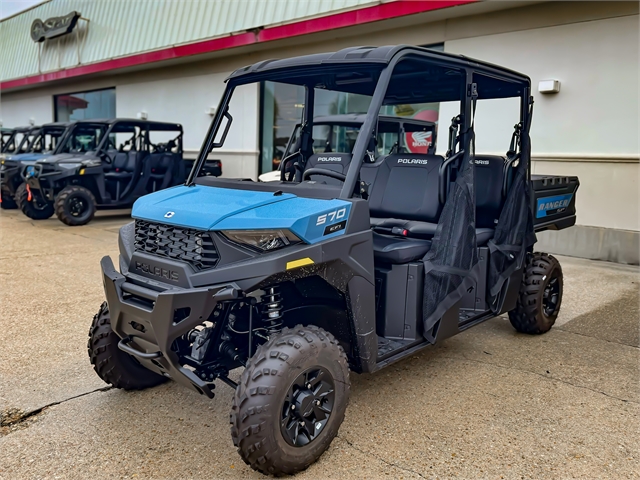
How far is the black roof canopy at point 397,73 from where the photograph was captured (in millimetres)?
2990

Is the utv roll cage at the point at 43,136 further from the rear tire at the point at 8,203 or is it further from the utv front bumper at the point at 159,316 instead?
the utv front bumper at the point at 159,316

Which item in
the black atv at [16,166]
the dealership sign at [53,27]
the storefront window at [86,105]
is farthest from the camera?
the dealership sign at [53,27]

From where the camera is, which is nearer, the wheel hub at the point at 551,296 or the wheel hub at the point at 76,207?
the wheel hub at the point at 551,296

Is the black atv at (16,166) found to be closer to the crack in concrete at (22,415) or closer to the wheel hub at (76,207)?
the wheel hub at (76,207)

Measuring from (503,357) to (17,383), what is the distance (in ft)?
10.6

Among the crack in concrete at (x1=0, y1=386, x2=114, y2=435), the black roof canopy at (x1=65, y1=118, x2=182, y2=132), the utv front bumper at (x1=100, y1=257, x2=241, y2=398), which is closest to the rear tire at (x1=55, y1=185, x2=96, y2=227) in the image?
the black roof canopy at (x1=65, y1=118, x2=182, y2=132)

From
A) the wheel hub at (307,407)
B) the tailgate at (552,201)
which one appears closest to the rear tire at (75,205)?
the tailgate at (552,201)

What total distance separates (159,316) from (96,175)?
878 centimetres

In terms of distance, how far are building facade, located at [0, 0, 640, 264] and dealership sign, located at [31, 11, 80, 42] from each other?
0.06m

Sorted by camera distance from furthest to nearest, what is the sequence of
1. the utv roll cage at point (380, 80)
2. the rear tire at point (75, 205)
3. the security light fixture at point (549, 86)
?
the rear tire at point (75, 205) → the security light fixture at point (549, 86) → the utv roll cage at point (380, 80)

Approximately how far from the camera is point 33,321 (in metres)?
4.68

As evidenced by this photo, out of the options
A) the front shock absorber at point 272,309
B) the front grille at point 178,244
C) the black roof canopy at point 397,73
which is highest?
the black roof canopy at point 397,73

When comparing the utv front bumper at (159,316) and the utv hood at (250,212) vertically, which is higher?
the utv hood at (250,212)

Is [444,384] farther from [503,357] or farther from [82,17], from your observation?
[82,17]
